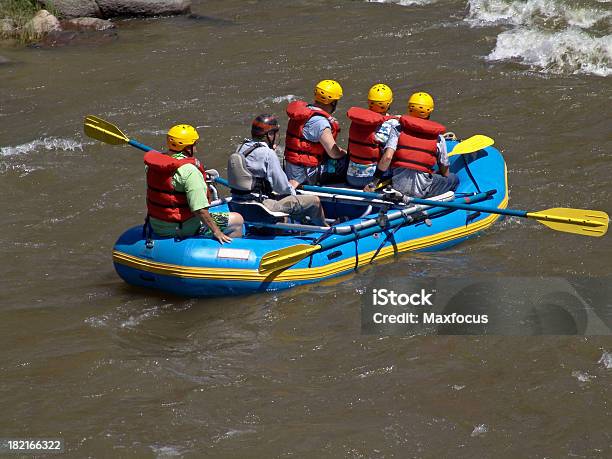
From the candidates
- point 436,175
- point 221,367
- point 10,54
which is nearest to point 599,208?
point 436,175

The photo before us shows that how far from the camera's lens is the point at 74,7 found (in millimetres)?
15812

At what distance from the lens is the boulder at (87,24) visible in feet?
50.8

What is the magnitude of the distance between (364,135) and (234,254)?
154 cm

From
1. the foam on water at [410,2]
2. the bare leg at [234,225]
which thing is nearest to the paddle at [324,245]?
the bare leg at [234,225]

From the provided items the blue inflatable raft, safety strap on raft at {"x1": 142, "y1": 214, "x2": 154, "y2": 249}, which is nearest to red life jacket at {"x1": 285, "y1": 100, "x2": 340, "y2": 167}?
the blue inflatable raft

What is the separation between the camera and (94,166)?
1066 cm

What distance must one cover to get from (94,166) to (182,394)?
4.95 meters

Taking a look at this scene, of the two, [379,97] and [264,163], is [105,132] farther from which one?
[379,97]

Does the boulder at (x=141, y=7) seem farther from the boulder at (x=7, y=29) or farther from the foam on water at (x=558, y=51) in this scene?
the foam on water at (x=558, y=51)

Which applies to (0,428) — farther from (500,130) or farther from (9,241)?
(500,130)

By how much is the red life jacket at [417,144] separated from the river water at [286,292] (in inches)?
29.2

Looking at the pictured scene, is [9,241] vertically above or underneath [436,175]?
underneath

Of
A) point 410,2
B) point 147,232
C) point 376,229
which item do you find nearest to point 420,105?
point 376,229

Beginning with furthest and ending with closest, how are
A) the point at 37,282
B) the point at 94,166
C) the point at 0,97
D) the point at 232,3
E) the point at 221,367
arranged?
the point at 232,3, the point at 0,97, the point at 94,166, the point at 37,282, the point at 221,367
